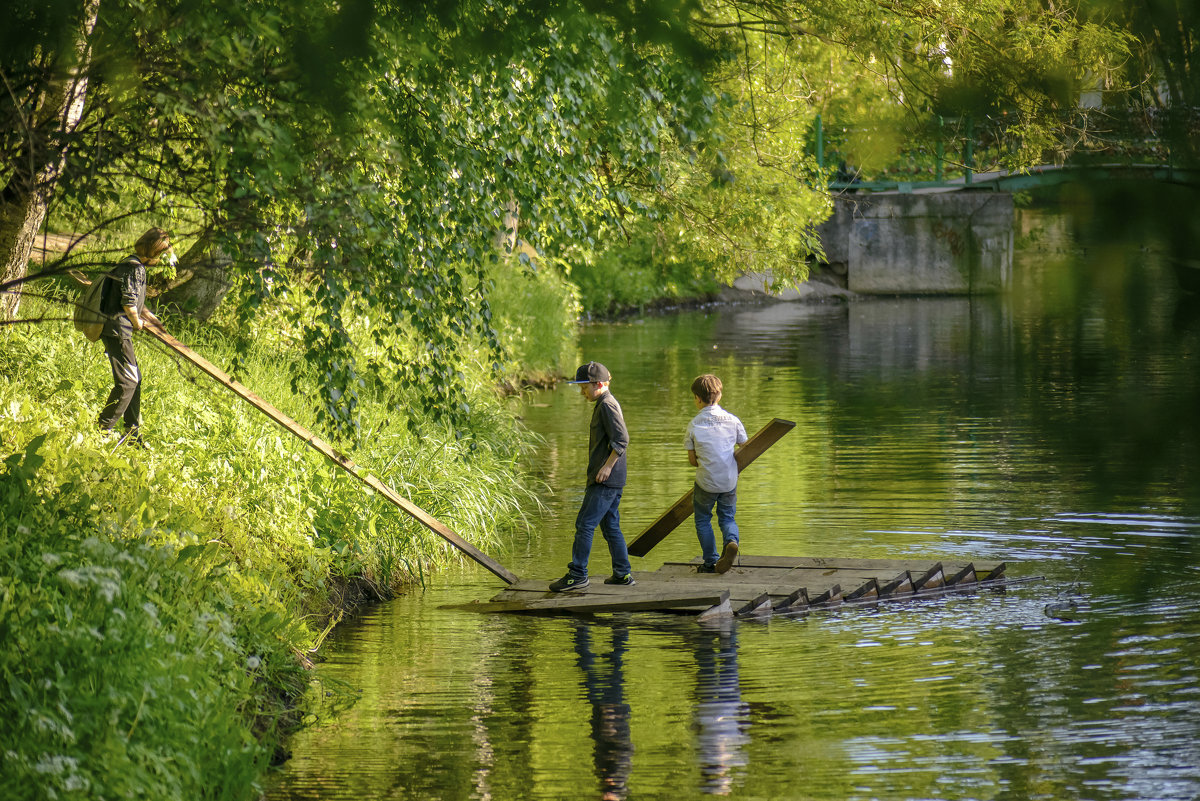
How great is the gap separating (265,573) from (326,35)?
664cm

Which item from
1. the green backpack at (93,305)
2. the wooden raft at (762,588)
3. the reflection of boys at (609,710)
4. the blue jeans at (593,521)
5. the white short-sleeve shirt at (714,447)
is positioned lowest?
the reflection of boys at (609,710)

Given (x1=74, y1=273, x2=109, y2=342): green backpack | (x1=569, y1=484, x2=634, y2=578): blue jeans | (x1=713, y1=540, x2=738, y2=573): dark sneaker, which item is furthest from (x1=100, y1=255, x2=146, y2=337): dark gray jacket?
(x1=713, y1=540, x2=738, y2=573): dark sneaker

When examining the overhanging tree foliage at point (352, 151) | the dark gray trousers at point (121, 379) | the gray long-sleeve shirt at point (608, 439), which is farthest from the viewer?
the dark gray trousers at point (121, 379)

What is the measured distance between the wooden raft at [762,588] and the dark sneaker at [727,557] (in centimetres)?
6

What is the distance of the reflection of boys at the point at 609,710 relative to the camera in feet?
22.6

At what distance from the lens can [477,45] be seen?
3982mm

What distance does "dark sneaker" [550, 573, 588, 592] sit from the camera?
10.4 meters

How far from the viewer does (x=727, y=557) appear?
1074 centimetres

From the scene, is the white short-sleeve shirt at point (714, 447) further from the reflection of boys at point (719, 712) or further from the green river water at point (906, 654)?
the reflection of boys at point (719, 712)

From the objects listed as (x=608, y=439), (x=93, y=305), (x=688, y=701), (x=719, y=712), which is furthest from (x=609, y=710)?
(x=93, y=305)

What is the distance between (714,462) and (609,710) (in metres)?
3.08

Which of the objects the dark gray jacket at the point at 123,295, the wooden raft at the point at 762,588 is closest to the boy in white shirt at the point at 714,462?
the wooden raft at the point at 762,588

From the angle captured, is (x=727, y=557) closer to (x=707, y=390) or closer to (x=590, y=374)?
(x=707, y=390)

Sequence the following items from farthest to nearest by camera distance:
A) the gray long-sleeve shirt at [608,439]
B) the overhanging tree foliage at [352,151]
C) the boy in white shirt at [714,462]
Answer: the boy in white shirt at [714,462], the gray long-sleeve shirt at [608,439], the overhanging tree foliage at [352,151]
